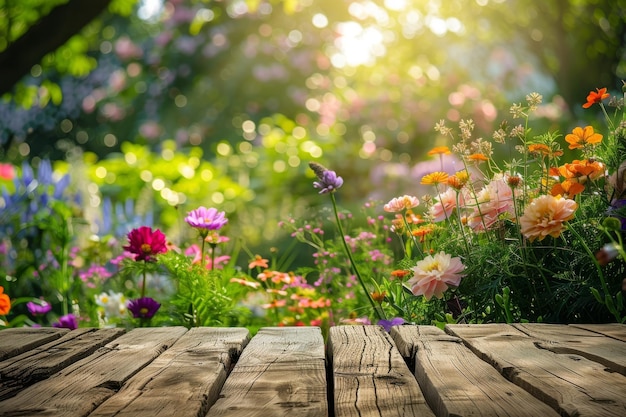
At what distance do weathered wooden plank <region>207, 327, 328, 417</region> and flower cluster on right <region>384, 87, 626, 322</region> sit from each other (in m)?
0.68

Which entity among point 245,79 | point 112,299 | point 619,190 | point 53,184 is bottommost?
point 112,299

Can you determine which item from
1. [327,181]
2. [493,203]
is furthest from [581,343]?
[327,181]

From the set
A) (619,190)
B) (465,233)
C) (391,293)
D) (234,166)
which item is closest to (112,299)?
(391,293)

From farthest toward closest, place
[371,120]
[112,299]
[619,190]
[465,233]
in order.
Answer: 1. [371,120]
2. [112,299]
3. [465,233]
4. [619,190]

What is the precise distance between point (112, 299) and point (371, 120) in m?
6.17

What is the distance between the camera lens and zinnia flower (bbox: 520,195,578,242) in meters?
2.32

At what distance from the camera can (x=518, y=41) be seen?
41.8 feet

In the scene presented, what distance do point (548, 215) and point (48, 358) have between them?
1.49 meters

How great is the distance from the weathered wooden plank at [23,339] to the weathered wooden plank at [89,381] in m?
0.21

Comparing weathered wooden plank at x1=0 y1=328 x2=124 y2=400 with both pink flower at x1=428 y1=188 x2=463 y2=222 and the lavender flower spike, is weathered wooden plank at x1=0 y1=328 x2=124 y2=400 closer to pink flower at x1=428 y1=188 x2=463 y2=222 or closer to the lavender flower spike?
the lavender flower spike

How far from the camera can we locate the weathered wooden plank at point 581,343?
1706mm

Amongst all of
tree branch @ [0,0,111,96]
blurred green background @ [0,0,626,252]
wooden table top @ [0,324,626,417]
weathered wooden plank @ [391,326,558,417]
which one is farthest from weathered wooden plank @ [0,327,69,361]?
tree branch @ [0,0,111,96]

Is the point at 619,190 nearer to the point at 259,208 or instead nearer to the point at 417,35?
the point at 259,208

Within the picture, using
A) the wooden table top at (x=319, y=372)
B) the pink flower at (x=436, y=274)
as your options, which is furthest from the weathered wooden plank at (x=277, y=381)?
the pink flower at (x=436, y=274)
